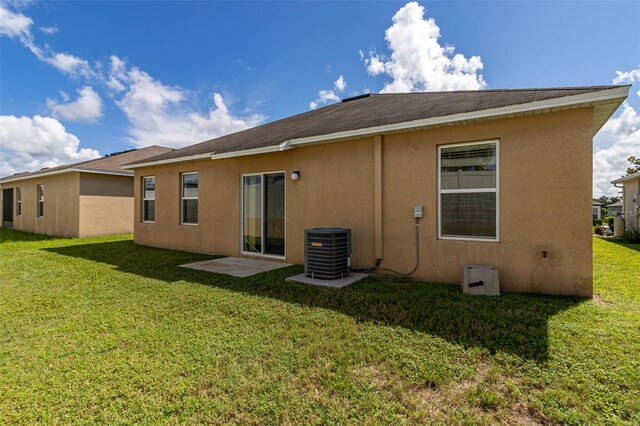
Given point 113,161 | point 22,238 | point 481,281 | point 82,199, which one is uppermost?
point 113,161

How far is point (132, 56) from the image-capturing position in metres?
13.6

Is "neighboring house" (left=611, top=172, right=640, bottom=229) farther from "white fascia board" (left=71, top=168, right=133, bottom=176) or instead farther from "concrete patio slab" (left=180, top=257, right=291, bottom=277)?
"white fascia board" (left=71, top=168, right=133, bottom=176)

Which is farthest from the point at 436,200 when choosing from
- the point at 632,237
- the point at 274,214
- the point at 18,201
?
the point at 18,201

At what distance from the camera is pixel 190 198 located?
10156 millimetres

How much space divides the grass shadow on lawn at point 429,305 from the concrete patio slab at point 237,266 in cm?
37

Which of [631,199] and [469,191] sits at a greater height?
[631,199]

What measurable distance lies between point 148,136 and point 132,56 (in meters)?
8.77

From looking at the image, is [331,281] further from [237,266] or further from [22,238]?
[22,238]

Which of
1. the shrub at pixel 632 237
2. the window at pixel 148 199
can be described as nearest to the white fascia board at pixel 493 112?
the window at pixel 148 199

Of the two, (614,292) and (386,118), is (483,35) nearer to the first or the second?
(386,118)

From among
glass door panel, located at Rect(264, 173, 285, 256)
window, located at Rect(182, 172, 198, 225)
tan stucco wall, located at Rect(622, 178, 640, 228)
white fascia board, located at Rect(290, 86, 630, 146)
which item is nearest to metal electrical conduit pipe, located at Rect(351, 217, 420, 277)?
white fascia board, located at Rect(290, 86, 630, 146)

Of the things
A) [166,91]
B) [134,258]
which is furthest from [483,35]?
[166,91]

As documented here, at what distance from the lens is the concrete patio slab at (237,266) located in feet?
22.6

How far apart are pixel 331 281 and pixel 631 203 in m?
20.3
